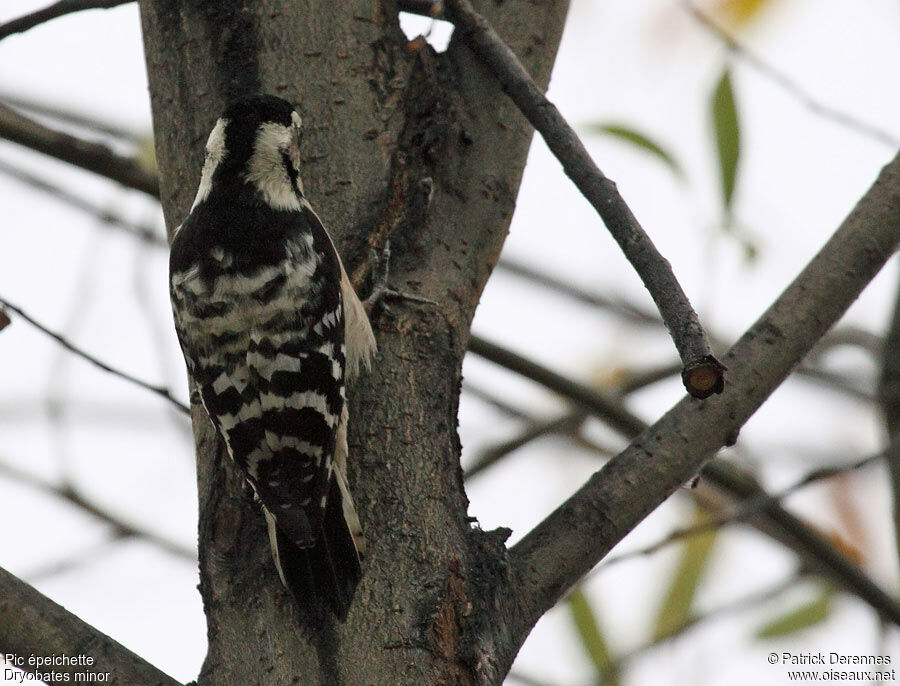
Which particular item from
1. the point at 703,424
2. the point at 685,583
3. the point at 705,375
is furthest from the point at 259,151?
the point at 685,583

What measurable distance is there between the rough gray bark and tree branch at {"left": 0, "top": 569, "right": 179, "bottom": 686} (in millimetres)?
169

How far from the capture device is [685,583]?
3857mm

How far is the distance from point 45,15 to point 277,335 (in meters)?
0.90

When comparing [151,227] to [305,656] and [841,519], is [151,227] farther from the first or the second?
[841,519]

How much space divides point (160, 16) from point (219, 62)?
0.21 meters

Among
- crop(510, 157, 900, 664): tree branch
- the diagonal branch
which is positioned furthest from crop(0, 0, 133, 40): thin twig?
crop(510, 157, 900, 664): tree branch

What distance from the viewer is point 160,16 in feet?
8.28

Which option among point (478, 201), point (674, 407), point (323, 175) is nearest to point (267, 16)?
point (323, 175)

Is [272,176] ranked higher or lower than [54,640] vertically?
higher

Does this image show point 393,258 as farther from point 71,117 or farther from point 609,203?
point 71,117

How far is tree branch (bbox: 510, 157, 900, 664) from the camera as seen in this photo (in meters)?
2.03

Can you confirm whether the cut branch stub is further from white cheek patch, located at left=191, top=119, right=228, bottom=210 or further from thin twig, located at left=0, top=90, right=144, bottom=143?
thin twig, located at left=0, top=90, right=144, bottom=143

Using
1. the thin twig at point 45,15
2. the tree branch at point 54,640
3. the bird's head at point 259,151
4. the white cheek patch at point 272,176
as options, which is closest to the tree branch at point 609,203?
the bird's head at point 259,151

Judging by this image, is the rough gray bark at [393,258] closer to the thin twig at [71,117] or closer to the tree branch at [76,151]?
the tree branch at [76,151]
